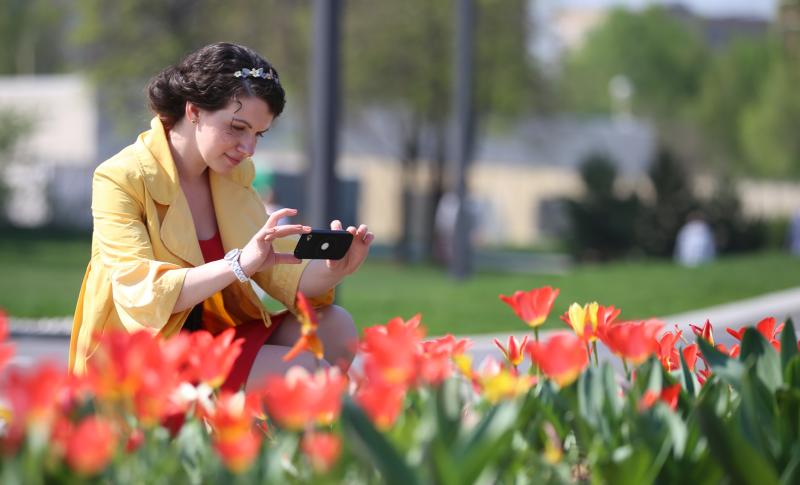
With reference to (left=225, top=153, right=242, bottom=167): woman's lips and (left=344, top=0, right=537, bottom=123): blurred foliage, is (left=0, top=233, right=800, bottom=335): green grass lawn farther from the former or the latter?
(left=344, top=0, right=537, bottom=123): blurred foliage

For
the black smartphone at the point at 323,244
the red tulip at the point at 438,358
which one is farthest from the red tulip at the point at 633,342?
the black smartphone at the point at 323,244

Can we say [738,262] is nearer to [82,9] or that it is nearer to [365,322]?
[365,322]

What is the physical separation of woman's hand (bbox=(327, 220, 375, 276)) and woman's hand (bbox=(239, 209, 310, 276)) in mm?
231

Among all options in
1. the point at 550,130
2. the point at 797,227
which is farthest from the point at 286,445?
the point at 550,130

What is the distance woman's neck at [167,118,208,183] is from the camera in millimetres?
3574

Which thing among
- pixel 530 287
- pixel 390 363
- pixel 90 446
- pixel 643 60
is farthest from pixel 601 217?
pixel 643 60

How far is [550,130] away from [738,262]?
19.6m

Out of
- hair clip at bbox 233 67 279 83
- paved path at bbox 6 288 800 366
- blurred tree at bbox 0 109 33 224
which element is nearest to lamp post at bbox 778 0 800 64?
blurred tree at bbox 0 109 33 224

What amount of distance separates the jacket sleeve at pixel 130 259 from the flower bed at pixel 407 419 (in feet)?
2.19

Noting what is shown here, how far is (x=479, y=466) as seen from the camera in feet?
6.42

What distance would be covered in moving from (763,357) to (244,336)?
1.45 metres

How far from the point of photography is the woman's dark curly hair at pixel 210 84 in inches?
136

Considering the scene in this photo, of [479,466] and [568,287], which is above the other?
[479,466]

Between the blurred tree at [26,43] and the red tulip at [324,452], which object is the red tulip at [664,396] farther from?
the blurred tree at [26,43]
